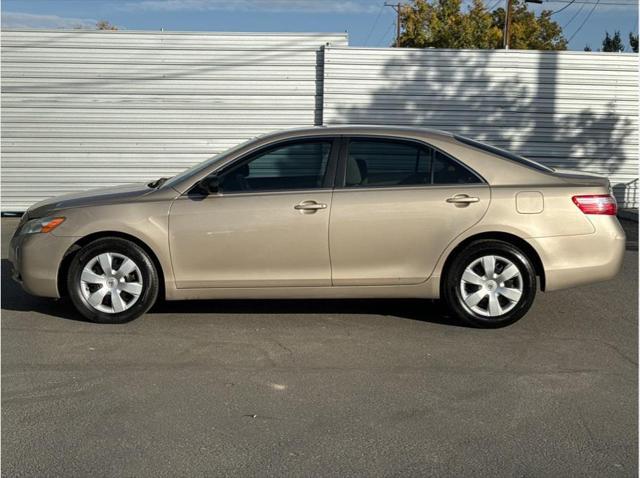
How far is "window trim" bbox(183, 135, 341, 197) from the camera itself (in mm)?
6098

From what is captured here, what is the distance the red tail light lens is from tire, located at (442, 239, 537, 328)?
60 centimetres

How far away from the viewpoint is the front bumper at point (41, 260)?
615cm

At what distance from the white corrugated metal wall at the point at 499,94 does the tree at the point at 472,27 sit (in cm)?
2025

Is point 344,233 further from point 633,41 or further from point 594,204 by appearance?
point 633,41

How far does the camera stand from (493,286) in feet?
19.8

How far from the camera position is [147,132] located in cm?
1371

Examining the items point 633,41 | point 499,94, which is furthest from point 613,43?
point 499,94

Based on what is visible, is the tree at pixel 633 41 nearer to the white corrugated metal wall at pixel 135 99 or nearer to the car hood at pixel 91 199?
the white corrugated metal wall at pixel 135 99

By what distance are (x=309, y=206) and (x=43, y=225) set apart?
219 centimetres

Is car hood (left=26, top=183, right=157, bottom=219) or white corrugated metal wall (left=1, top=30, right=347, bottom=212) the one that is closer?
car hood (left=26, top=183, right=157, bottom=219)

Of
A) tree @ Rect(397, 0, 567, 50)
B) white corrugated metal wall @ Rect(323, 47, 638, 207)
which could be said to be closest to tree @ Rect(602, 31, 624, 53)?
tree @ Rect(397, 0, 567, 50)

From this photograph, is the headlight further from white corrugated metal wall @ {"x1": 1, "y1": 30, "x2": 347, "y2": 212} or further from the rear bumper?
white corrugated metal wall @ {"x1": 1, "y1": 30, "x2": 347, "y2": 212}

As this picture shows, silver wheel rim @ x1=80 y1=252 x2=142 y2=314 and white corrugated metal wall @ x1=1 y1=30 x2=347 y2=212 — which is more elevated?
white corrugated metal wall @ x1=1 y1=30 x2=347 y2=212

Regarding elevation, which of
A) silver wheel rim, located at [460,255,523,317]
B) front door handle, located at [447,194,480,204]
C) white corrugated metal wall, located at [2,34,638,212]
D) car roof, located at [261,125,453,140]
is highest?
white corrugated metal wall, located at [2,34,638,212]
